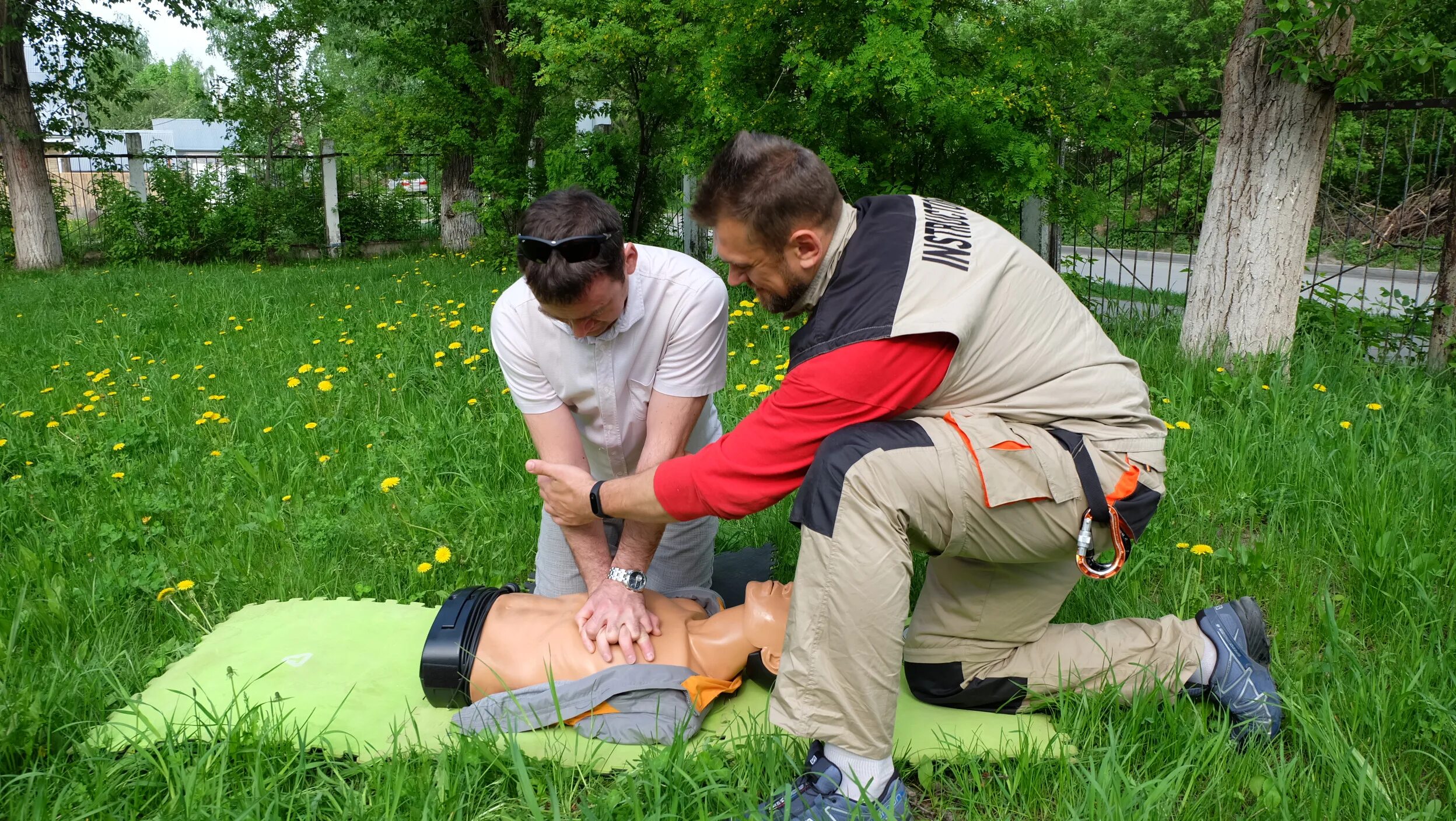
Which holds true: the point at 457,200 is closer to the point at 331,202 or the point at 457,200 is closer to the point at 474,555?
the point at 331,202

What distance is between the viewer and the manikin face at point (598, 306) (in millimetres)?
2340

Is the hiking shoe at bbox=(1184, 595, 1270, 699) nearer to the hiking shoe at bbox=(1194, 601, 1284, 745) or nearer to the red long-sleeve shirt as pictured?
the hiking shoe at bbox=(1194, 601, 1284, 745)

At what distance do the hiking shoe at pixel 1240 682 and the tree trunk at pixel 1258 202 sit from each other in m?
2.93

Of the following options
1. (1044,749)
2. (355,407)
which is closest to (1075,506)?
(1044,749)

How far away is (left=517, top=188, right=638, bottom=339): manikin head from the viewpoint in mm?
2273

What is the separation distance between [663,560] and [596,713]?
782 millimetres

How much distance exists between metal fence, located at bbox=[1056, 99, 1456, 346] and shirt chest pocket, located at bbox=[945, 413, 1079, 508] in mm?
3773

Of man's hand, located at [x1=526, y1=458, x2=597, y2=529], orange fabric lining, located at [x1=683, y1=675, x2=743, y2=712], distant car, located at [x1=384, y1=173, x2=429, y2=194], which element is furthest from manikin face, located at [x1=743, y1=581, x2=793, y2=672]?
distant car, located at [x1=384, y1=173, x2=429, y2=194]

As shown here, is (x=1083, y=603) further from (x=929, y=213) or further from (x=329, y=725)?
(x=329, y=725)

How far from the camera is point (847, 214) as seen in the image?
6.89ft

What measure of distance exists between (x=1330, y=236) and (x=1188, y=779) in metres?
16.8

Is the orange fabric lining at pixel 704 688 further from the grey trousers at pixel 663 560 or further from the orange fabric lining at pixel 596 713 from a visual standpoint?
the grey trousers at pixel 663 560

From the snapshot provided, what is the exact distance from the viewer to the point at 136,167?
1392cm

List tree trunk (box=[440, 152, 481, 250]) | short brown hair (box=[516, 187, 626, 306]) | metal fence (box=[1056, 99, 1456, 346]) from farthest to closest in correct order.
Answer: tree trunk (box=[440, 152, 481, 250]), metal fence (box=[1056, 99, 1456, 346]), short brown hair (box=[516, 187, 626, 306])
